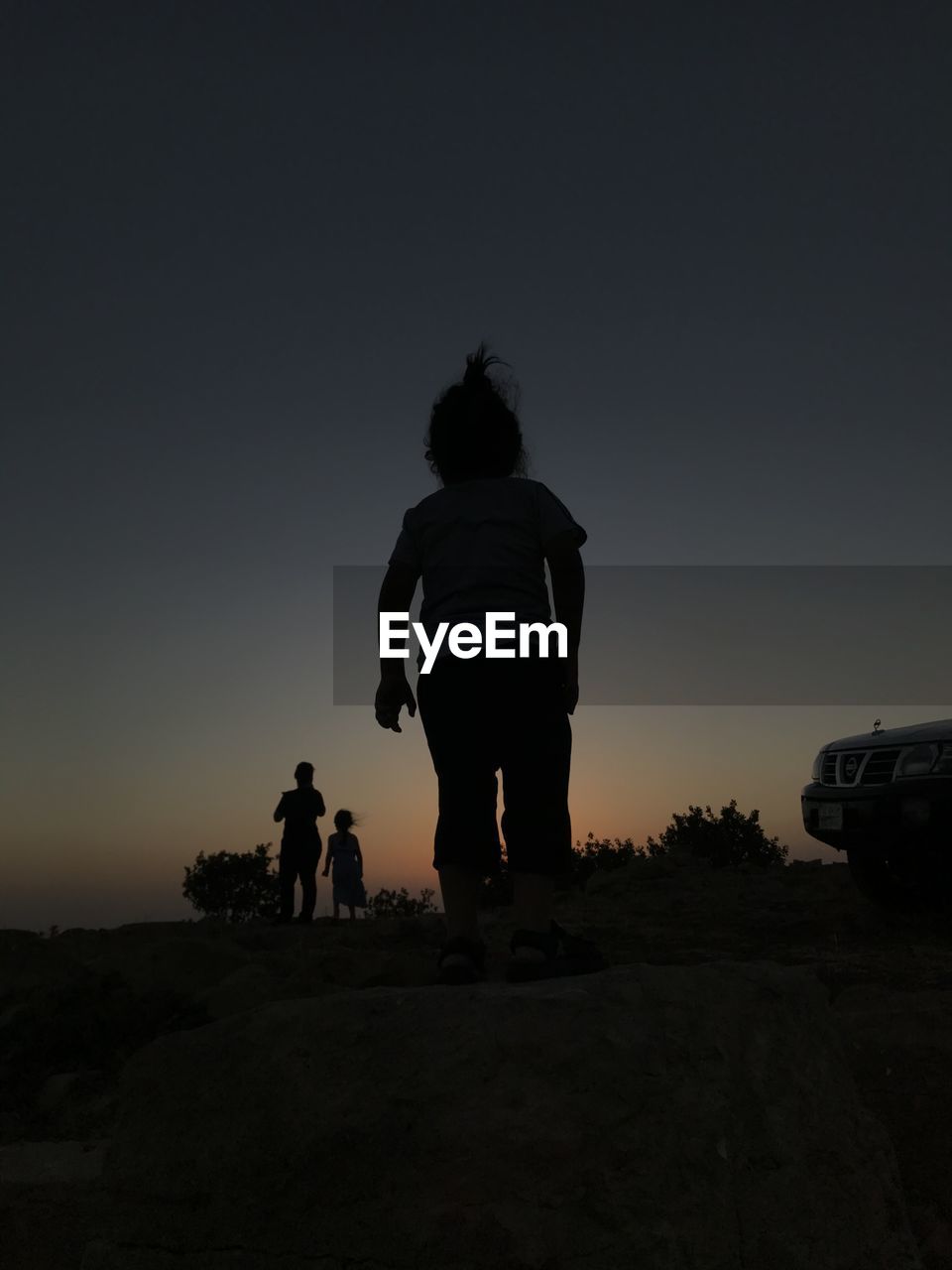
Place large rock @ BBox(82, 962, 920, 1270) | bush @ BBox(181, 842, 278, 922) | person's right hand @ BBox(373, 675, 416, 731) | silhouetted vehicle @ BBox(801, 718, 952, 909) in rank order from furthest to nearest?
bush @ BBox(181, 842, 278, 922) < silhouetted vehicle @ BBox(801, 718, 952, 909) < person's right hand @ BBox(373, 675, 416, 731) < large rock @ BBox(82, 962, 920, 1270)

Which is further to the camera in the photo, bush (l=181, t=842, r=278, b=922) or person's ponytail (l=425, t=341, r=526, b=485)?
bush (l=181, t=842, r=278, b=922)

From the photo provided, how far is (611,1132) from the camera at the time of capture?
2.19 meters

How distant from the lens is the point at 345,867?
13219 mm

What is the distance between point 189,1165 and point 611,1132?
3.06 ft

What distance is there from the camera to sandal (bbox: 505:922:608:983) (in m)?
3.06

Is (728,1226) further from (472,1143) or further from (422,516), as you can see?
(422,516)

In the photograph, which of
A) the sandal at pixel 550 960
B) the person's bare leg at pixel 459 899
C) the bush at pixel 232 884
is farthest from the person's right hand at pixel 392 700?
the bush at pixel 232 884

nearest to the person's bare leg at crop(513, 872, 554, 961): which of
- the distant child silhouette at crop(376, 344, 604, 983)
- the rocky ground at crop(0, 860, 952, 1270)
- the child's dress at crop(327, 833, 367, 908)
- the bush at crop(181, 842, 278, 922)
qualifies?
the distant child silhouette at crop(376, 344, 604, 983)

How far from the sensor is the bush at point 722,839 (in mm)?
14758

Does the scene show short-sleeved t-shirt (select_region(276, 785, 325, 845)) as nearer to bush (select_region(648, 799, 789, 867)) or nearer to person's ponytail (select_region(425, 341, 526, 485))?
bush (select_region(648, 799, 789, 867))

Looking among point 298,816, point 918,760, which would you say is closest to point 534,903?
point 918,760

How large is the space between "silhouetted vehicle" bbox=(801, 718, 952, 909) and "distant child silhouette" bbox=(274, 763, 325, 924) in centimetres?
635

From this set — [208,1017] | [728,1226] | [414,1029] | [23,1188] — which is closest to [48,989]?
[208,1017]

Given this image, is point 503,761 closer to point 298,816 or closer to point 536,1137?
point 536,1137
